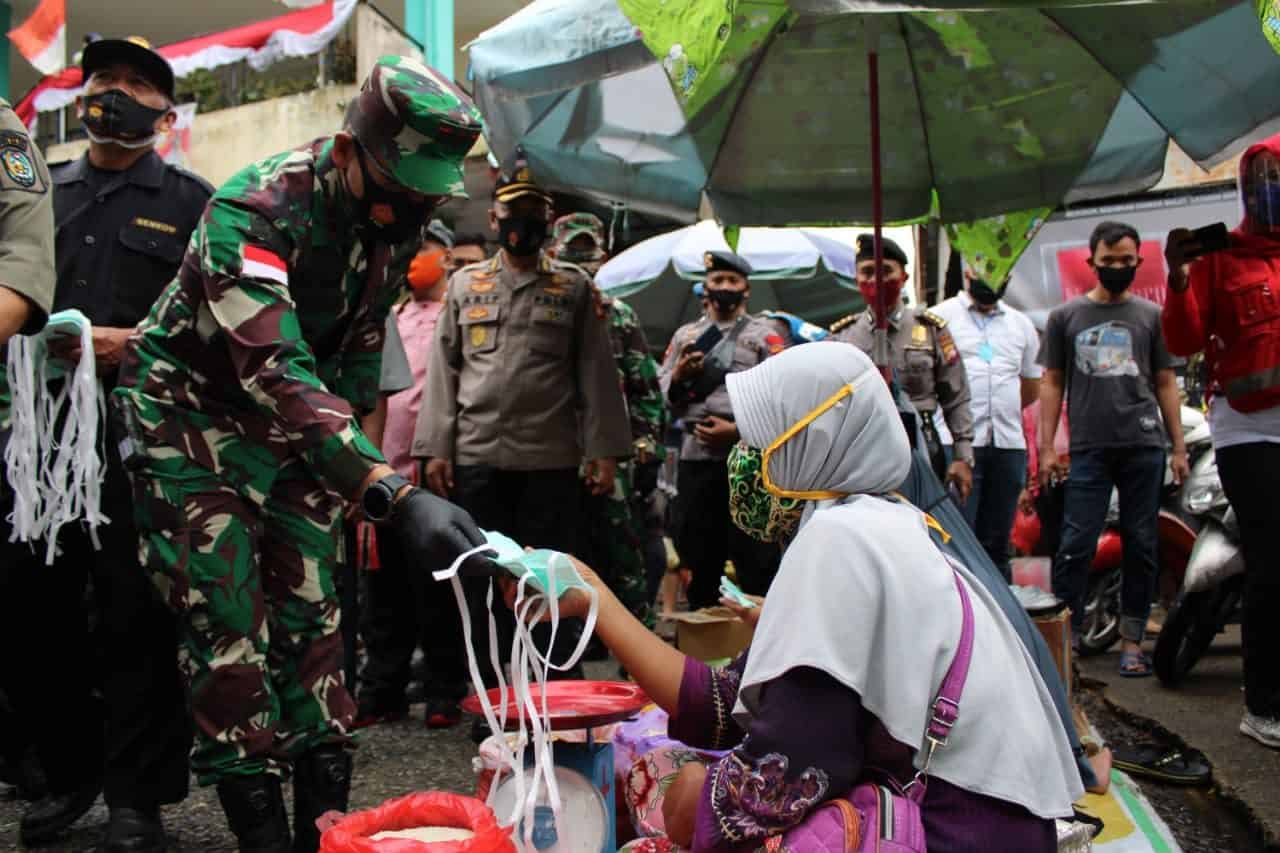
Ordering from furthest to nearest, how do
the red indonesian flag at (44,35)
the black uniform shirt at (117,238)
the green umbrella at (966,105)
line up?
the red indonesian flag at (44,35) < the green umbrella at (966,105) < the black uniform shirt at (117,238)

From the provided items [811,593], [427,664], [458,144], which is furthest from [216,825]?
[811,593]

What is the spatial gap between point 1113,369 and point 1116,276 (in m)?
0.45

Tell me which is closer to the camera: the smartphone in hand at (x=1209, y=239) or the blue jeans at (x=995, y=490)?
the smartphone in hand at (x=1209, y=239)

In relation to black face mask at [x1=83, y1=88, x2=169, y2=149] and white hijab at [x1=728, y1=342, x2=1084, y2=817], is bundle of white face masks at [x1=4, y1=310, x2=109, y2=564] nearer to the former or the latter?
black face mask at [x1=83, y1=88, x2=169, y2=149]

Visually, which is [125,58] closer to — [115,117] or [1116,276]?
[115,117]

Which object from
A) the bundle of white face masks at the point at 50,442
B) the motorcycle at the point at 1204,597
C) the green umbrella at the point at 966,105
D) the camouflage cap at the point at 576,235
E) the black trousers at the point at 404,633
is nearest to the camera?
the bundle of white face masks at the point at 50,442

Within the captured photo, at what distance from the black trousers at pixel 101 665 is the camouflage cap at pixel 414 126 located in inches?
49.2

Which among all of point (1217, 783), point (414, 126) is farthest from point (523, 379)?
point (1217, 783)

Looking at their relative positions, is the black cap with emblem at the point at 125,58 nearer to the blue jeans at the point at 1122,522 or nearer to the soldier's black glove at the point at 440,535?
the soldier's black glove at the point at 440,535

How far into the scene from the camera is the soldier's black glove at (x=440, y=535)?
2121 mm

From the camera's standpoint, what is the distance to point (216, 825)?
3500 millimetres

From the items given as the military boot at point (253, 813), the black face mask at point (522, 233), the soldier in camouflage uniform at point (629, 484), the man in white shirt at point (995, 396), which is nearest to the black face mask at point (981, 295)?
the man in white shirt at point (995, 396)

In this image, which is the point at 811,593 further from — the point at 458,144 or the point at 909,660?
the point at 458,144

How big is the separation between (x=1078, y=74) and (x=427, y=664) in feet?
11.0
